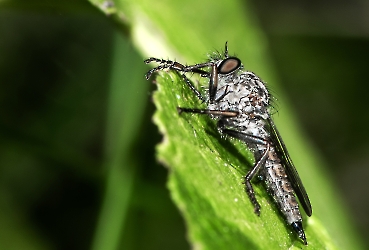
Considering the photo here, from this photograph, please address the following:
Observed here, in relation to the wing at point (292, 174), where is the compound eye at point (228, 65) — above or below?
above

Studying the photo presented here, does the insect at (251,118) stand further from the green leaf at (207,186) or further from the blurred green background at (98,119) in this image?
the blurred green background at (98,119)

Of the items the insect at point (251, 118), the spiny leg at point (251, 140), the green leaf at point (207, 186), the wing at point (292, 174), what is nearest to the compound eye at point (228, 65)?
the insect at point (251, 118)

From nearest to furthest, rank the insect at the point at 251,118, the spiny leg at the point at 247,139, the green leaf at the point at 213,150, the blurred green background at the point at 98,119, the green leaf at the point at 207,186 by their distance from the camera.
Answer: the green leaf at the point at 207,186, the green leaf at the point at 213,150, the spiny leg at the point at 247,139, the insect at the point at 251,118, the blurred green background at the point at 98,119

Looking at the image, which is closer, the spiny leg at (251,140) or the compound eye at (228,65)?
the spiny leg at (251,140)

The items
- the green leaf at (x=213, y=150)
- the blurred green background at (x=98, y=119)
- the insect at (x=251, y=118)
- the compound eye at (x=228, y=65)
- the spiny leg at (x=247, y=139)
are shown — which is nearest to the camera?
the green leaf at (x=213, y=150)

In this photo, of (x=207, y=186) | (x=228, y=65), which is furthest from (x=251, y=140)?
(x=207, y=186)

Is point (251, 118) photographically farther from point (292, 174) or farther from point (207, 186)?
point (207, 186)

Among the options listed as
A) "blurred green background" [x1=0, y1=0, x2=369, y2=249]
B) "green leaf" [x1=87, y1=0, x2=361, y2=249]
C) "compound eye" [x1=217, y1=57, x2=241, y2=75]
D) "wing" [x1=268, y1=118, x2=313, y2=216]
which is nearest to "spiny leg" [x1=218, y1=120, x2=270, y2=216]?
"green leaf" [x1=87, y1=0, x2=361, y2=249]
